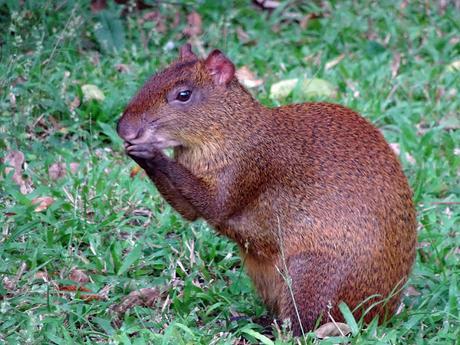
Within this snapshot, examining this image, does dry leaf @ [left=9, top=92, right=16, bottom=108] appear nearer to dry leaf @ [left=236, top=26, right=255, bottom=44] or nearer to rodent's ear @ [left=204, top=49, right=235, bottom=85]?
rodent's ear @ [left=204, top=49, right=235, bottom=85]

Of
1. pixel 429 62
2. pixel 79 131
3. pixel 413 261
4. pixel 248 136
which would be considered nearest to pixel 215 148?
pixel 248 136

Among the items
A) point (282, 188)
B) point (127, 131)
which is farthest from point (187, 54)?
point (282, 188)

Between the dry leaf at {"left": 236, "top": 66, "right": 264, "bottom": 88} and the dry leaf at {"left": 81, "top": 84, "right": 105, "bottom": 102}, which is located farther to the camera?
the dry leaf at {"left": 236, "top": 66, "right": 264, "bottom": 88}

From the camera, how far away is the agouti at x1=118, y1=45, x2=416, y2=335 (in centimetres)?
470

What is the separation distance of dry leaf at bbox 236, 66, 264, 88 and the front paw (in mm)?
2844

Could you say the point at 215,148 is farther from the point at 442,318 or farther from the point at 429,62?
the point at 429,62

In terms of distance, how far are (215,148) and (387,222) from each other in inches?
34.7

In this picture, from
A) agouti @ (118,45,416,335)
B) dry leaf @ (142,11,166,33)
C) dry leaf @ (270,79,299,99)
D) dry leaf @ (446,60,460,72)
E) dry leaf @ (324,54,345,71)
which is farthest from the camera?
dry leaf @ (142,11,166,33)

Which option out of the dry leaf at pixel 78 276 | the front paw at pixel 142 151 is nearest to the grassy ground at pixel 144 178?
the dry leaf at pixel 78 276

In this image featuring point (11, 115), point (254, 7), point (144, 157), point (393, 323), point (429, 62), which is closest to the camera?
point (144, 157)

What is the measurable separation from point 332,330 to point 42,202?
1.95 m

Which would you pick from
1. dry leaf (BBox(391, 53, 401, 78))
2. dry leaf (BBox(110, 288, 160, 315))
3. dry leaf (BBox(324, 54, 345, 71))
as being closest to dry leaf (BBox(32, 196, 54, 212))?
dry leaf (BBox(110, 288, 160, 315))

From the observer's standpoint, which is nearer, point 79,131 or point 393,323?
point 393,323

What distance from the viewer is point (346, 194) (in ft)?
15.7
